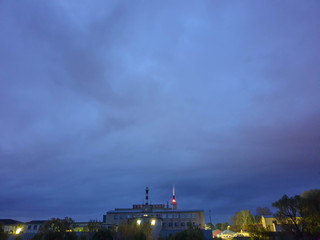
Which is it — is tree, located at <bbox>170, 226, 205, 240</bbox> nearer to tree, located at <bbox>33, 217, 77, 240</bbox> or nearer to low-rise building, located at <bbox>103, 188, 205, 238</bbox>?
tree, located at <bbox>33, 217, 77, 240</bbox>

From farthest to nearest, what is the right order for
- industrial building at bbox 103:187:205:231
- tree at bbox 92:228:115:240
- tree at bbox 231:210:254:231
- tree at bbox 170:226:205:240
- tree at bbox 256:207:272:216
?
tree at bbox 256:207:272:216 → tree at bbox 231:210:254:231 → industrial building at bbox 103:187:205:231 → tree at bbox 92:228:115:240 → tree at bbox 170:226:205:240

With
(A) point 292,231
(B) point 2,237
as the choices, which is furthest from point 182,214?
(B) point 2,237

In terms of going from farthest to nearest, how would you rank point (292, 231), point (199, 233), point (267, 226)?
point (267, 226)
point (292, 231)
point (199, 233)

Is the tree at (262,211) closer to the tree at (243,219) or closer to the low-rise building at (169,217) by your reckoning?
the tree at (243,219)

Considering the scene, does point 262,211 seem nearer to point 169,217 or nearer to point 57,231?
point 169,217

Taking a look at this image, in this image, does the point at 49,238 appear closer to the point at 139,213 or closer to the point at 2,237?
the point at 2,237

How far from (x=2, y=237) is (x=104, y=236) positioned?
20.1 metres

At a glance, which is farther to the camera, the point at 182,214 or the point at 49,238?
the point at 182,214

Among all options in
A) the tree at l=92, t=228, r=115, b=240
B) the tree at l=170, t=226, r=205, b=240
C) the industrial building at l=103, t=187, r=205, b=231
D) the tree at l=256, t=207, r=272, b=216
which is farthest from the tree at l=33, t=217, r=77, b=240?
the tree at l=256, t=207, r=272, b=216

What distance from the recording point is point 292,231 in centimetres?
5072

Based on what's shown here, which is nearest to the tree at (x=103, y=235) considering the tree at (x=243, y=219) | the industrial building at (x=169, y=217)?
the industrial building at (x=169, y=217)

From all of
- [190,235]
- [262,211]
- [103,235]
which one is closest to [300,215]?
[190,235]

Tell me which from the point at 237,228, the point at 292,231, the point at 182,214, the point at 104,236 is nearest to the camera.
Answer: the point at 104,236

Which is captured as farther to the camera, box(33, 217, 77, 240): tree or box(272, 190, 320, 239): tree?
box(272, 190, 320, 239): tree
